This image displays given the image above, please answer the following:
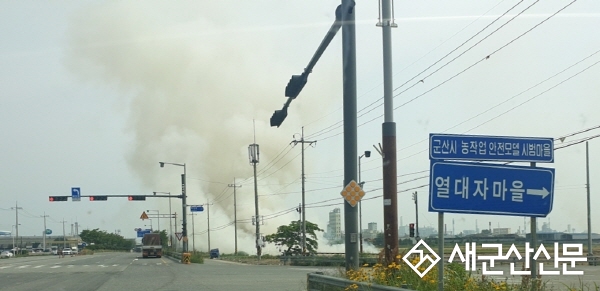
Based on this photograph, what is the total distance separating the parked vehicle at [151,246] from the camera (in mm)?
79750

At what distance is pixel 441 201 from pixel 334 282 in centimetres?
601

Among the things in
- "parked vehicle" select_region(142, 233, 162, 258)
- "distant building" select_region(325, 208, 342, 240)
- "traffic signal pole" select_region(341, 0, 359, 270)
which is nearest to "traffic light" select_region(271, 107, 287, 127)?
"traffic signal pole" select_region(341, 0, 359, 270)

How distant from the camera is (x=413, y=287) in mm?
13500

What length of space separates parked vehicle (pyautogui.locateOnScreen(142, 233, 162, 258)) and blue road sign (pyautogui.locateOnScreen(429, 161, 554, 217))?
7282cm

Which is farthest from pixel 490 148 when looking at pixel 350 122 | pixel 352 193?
pixel 350 122

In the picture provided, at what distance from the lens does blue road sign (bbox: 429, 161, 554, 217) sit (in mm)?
10102

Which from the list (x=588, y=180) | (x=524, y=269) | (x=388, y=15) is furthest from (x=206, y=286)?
(x=588, y=180)

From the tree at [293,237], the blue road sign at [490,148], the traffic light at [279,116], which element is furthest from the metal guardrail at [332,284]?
the tree at [293,237]

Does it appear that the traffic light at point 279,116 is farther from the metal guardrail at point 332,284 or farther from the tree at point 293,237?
the tree at point 293,237

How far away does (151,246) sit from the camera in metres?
79.9

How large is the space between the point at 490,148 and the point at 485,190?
0.94 m

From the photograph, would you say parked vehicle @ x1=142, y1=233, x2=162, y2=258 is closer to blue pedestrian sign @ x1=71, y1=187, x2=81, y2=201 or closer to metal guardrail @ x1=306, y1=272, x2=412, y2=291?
blue pedestrian sign @ x1=71, y1=187, x2=81, y2=201

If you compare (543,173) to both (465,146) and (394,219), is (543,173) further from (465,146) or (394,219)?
(394,219)

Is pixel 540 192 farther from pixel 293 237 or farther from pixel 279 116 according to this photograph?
pixel 293 237
